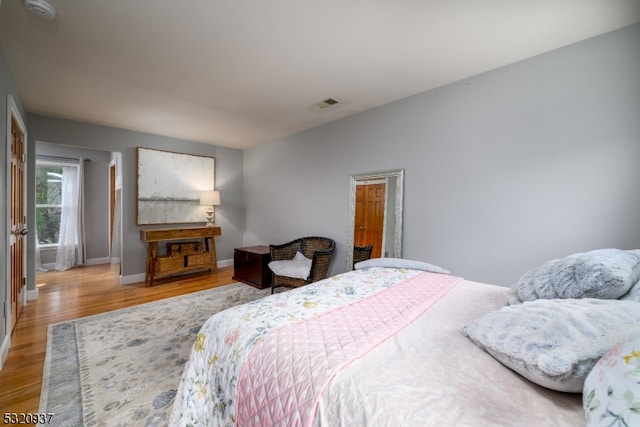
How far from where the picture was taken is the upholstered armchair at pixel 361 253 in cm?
315

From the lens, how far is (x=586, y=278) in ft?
3.60

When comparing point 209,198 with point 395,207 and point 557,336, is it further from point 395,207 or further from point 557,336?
point 557,336

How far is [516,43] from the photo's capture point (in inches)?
76.2

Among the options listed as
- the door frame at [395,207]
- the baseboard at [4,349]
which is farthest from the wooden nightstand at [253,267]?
the baseboard at [4,349]

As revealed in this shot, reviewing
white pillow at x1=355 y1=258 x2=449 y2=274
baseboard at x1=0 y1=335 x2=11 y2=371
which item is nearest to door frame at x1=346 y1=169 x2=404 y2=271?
white pillow at x1=355 y1=258 x2=449 y2=274

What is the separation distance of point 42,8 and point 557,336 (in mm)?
3002

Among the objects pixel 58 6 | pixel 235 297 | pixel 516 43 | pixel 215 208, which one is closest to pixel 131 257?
pixel 215 208

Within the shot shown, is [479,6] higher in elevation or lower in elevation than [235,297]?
higher

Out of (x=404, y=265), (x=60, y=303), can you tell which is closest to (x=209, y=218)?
(x=60, y=303)

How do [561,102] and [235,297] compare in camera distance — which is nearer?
[561,102]

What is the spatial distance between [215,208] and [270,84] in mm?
3202

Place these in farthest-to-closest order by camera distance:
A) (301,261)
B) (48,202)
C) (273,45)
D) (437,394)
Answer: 1. (48,202)
2. (301,261)
3. (273,45)
4. (437,394)

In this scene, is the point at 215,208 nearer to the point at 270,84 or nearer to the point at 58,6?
the point at 270,84

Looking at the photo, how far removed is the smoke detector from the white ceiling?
0.20 feet
